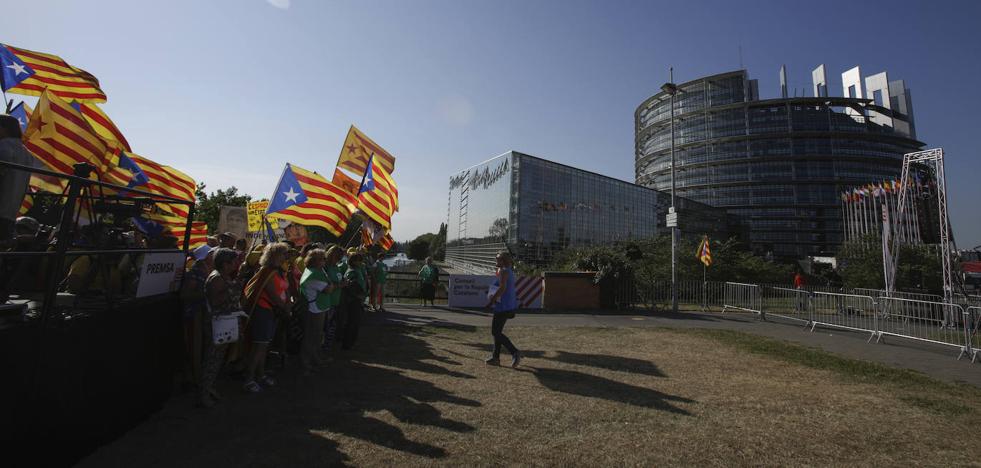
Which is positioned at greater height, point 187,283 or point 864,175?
point 864,175

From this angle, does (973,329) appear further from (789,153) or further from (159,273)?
(789,153)

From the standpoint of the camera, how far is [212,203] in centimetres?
3684

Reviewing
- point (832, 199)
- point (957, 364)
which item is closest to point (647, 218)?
point (957, 364)

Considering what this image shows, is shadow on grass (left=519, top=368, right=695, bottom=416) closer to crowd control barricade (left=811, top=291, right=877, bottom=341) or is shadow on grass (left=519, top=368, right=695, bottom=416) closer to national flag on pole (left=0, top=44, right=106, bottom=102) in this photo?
crowd control barricade (left=811, top=291, right=877, bottom=341)

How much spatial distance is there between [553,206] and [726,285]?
806 inches

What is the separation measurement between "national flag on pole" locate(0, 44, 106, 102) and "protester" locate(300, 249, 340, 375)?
6.15 metres

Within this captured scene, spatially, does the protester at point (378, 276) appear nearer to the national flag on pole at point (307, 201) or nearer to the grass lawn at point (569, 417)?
the national flag on pole at point (307, 201)

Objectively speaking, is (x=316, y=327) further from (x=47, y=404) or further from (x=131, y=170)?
(x=131, y=170)

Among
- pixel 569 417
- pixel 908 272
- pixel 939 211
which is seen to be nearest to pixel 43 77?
pixel 569 417

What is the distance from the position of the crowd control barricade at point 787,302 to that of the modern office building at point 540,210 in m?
20.3

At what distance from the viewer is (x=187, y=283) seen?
4523mm

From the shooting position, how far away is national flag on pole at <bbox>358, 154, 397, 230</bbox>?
9430mm

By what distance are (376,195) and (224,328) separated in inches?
229

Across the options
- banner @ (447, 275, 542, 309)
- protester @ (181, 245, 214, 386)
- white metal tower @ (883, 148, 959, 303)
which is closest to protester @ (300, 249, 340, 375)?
protester @ (181, 245, 214, 386)
